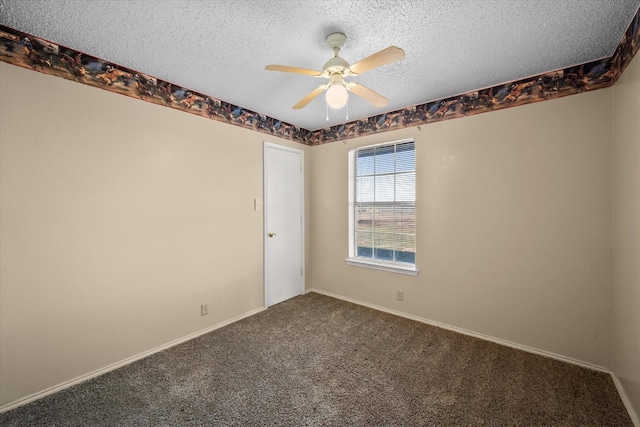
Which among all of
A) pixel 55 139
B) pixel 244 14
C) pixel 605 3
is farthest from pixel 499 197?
pixel 55 139

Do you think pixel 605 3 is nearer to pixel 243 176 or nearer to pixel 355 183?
pixel 355 183

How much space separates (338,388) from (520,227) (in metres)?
2.12

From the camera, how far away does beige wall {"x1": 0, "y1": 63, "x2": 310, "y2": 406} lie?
1771 mm

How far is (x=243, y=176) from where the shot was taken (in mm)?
3166

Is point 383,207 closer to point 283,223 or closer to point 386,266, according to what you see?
point 386,266

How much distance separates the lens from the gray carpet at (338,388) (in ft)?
5.44

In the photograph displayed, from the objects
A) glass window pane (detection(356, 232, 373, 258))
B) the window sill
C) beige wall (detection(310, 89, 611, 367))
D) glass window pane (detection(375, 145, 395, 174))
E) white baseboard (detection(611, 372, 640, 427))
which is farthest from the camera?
glass window pane (detection(356, 232, 373, 258))

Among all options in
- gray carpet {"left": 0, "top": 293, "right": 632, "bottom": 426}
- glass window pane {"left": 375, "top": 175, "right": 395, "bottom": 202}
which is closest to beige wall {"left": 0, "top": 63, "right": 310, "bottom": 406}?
gray carpet {"left": 0, "top": 293, "right": 632, "bottom": 426}

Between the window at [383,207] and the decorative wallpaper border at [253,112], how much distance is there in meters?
Answer: 0.34

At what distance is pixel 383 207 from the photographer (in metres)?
3.41

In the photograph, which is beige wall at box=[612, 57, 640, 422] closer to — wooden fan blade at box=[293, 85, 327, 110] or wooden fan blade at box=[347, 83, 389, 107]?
A: wooden fan blade at box=[347, 83, 389, 107]

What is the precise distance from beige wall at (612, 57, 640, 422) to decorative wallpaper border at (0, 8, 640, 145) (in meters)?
0.21

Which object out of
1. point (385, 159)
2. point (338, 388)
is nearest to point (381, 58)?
point (385, 159)

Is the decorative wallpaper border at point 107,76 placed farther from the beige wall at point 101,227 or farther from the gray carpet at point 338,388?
the gray carpet at point 338,388
